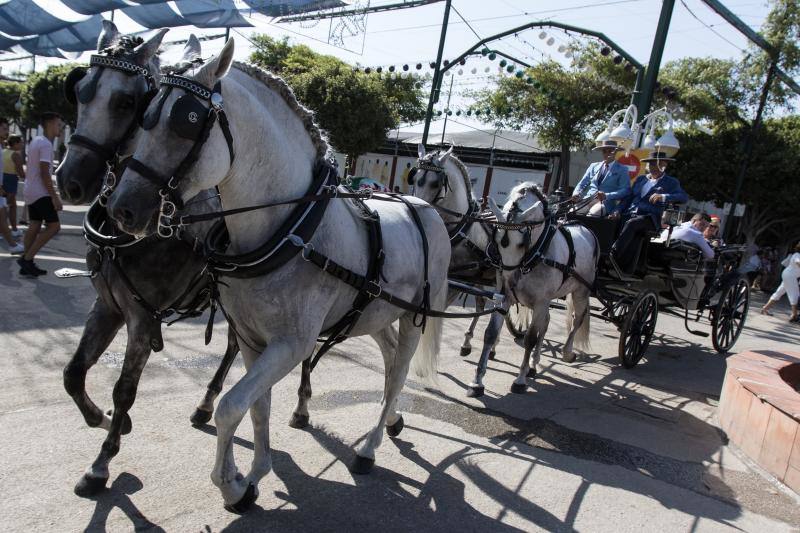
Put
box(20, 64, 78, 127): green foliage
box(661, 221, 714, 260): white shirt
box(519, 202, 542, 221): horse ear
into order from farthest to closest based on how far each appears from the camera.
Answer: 1. box(20, 64, 78, 127): green foliage
2. box(661, 221, 714, 260): white shirt
3. box(519, 202, 542, 221): horse ear

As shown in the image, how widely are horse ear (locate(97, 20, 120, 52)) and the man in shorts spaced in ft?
14.1

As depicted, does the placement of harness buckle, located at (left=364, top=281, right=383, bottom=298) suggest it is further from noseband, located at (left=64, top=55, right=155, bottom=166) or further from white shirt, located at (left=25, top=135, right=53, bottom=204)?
white shirt, located at (left=25, top=135, right=53, bottom=204)

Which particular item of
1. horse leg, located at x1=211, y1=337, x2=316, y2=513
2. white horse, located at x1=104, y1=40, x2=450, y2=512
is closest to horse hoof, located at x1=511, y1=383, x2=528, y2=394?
A: white horse, located at x1=104, y1=40, x2=450, y2=512

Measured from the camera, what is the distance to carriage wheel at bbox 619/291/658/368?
6.80 meters

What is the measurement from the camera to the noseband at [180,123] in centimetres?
213

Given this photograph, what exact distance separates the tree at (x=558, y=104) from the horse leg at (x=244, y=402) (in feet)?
61.3

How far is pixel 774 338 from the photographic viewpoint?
38.4 feet

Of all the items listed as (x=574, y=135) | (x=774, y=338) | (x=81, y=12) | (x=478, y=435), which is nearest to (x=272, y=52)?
(x=81, y=12)

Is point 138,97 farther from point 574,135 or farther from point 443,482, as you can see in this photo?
point 574,135

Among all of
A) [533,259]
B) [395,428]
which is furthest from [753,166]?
[395,428]

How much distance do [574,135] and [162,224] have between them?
2185cm

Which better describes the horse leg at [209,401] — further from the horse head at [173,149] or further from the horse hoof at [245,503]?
the horse head at [173,149]

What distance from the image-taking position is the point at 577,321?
7.27m

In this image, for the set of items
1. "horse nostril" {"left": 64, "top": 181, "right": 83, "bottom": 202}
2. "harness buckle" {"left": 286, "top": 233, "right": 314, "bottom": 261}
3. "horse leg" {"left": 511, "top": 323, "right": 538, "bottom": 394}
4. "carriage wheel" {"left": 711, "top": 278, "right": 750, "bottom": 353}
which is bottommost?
"horse leg" {"left": 511, "top": 323, "right": 538, "bottom": 394}
